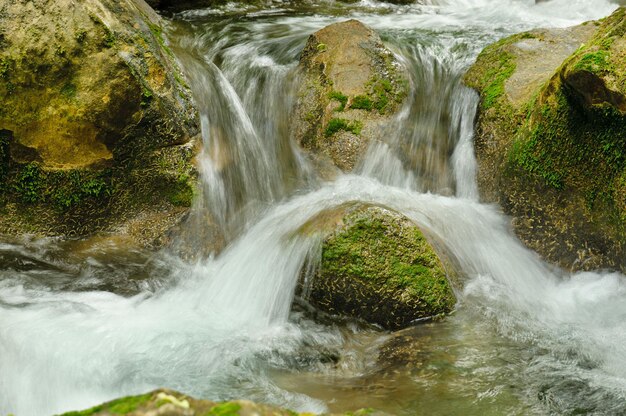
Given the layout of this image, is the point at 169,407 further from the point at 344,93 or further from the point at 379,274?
the point at 344,93

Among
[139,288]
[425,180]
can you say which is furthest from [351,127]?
[139,288]

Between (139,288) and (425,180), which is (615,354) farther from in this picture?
(139,288)

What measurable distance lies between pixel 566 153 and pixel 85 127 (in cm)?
441

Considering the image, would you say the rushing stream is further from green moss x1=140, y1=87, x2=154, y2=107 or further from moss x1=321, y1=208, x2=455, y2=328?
green moss x1=140, y1=87, x2=154, y2=107

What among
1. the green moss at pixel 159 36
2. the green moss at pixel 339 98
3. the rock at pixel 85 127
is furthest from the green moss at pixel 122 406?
the green moss at pixel 339 98

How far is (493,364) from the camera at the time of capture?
4168 mm

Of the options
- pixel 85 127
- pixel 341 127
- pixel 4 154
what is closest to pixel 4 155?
pixel 4 154

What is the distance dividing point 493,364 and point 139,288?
2.97 metres

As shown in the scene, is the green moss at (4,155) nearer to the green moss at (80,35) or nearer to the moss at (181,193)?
the green moss at (80,35)

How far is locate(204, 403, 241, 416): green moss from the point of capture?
201 centimetres

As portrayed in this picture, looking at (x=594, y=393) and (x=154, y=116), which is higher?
(x=154, y=116)

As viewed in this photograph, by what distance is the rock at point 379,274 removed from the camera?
4754 millimetres

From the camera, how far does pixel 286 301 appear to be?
16.2 ft

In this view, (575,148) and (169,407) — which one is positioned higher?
(575,148)
